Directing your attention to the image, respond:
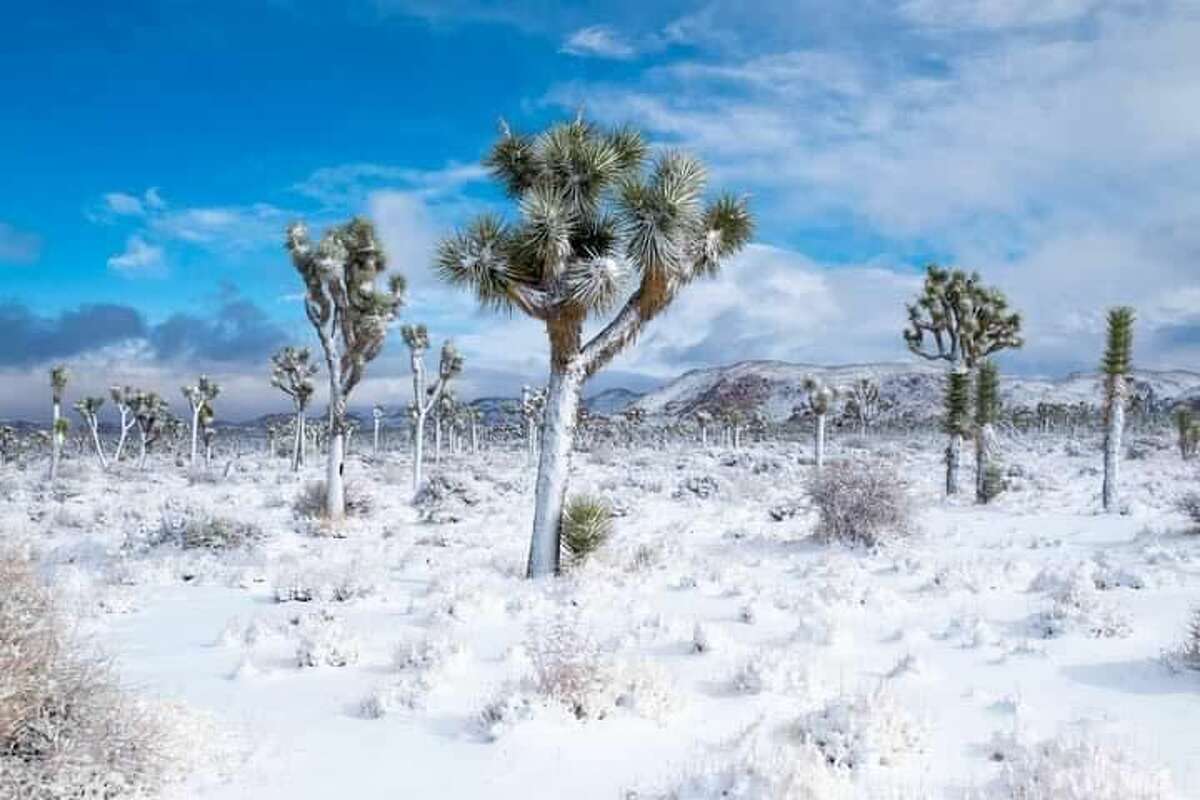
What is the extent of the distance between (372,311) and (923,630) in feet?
50.2

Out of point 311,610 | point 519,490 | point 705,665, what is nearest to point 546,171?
point 311,610

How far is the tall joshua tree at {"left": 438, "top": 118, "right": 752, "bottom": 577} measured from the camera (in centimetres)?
1152

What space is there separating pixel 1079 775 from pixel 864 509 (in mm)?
10884

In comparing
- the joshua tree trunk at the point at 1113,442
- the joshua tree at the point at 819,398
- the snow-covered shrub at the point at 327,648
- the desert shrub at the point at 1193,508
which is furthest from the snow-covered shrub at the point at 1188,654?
Result: the joshua tree at the point at 819,398

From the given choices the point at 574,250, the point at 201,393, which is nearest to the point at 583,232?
the point at 574,250

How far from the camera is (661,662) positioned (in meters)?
7.23

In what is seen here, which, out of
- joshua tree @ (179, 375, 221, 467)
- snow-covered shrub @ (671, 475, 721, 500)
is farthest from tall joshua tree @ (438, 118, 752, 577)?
joshua tree @ (179, 375, 221, 467)

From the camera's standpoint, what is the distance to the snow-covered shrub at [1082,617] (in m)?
7.88

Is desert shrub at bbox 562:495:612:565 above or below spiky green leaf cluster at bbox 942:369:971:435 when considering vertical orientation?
below

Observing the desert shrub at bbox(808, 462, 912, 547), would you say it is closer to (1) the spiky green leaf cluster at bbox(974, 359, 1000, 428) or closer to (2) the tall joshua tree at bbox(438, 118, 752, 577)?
(2) the tall joshua tree at bbox(438, 118, 752, 577)

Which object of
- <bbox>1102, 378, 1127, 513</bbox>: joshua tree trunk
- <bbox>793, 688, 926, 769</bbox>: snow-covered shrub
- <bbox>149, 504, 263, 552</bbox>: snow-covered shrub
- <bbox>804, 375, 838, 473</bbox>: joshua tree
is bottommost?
<bbox>149, 504, 263, 552</bbox>: snow-covered shrub

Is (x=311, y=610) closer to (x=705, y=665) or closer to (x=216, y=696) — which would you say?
(x=216, y=696)

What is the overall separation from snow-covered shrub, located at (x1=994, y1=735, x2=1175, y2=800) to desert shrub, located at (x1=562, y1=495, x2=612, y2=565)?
8.32 metres

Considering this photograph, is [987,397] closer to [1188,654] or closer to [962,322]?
[962,322]
